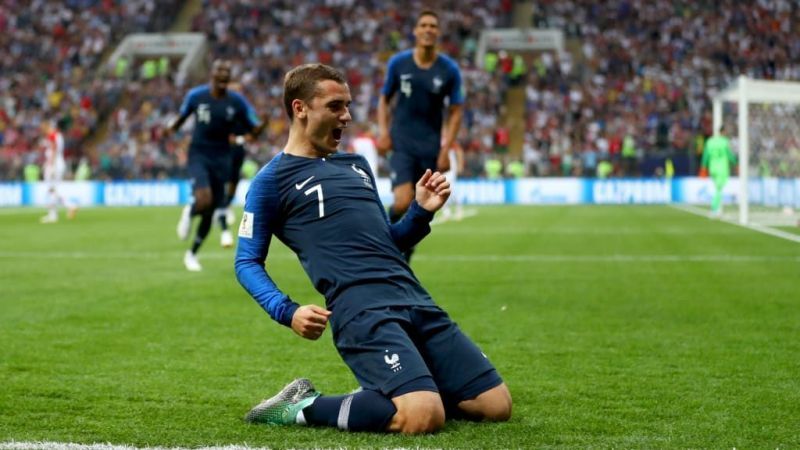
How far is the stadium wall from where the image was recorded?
3594cm

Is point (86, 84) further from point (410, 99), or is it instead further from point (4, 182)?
point (410, 99)

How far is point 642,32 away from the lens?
43.2 meters

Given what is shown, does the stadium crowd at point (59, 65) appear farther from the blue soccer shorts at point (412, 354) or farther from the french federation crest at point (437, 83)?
the blue soccer shorts at point (412, 354)

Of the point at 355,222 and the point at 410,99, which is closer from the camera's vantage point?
the point at 355,222

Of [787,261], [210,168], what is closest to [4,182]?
[210,168]

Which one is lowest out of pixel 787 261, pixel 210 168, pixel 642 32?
pixel 787 261

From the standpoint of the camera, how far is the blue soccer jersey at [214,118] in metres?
12.5

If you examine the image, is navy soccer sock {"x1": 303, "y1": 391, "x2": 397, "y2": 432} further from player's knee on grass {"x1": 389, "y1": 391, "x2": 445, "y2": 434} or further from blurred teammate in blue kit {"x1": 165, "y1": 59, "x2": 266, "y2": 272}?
blurred teammate in blue kit {"x1": 165, "y1": 59, "x2": 266, "y2": 272}

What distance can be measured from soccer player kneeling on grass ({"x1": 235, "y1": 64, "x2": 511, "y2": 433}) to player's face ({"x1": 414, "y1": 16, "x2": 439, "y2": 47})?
4.65 m

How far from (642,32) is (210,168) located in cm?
3321

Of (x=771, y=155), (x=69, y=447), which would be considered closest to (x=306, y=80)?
(x=69, y=447)

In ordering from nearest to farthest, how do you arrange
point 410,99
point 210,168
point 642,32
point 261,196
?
point 261,196 → point 410,99 → point 210,168 → point 642,32

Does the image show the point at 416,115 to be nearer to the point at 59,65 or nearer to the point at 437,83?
the point at 437,83

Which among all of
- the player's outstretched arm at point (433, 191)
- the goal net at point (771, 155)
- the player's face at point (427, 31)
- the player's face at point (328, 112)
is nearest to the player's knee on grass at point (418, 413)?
the player's outstretched arm at point (433, 191)
